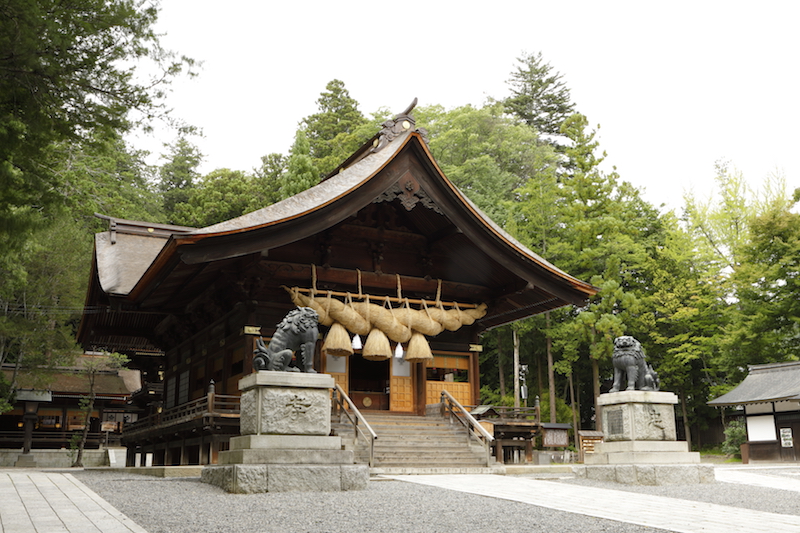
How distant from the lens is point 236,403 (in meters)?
14.4

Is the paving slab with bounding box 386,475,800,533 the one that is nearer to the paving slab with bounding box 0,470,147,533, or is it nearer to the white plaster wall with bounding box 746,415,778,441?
the paving slab with bounding box 0,470,147,533

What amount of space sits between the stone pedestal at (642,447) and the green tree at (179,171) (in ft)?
145

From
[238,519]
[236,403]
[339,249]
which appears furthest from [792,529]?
[339,249]

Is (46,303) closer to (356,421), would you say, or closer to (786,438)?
(356,421)

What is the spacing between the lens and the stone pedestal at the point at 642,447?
10.1 metres

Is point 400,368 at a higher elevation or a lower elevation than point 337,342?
lower

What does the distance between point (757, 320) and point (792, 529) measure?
25.5 metres

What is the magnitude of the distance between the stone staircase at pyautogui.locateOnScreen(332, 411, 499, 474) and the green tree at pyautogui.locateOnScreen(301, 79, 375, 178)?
25.6 meters

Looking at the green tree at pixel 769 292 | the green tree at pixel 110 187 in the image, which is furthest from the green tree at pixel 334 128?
the green tree at pixel 769 292

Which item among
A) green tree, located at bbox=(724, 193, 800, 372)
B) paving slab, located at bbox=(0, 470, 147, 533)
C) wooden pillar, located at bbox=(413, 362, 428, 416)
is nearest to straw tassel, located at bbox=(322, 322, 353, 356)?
wooden pillar, located at bbox=(413, 362, 428, 416)

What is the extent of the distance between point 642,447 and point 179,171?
157 ft

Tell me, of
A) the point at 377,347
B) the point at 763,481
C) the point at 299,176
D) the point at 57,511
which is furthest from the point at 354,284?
the point at 299,176

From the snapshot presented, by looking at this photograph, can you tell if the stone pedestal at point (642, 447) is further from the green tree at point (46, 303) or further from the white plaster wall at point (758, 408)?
the green tree at point (46, 303)

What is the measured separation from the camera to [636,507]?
22.4ft
